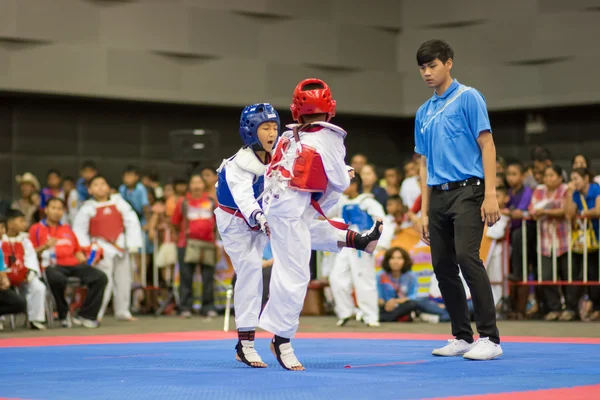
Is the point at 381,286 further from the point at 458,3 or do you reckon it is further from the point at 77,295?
the point at 458,3

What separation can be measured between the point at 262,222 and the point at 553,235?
5.58 metres

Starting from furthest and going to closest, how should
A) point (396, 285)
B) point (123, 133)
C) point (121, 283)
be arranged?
point (123, 133), point (121, 283), point (396, 285)

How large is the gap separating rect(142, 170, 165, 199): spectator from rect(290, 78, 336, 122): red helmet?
7858 millimetres

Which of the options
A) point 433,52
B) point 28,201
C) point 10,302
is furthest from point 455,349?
point 28,201

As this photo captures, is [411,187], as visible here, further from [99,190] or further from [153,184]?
[153,184]

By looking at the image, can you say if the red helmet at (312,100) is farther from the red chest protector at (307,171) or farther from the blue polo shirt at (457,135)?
the blue polo shirt at (457,135)

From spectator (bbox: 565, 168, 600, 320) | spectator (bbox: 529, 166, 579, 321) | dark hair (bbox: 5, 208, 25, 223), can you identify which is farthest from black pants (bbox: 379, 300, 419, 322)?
dark hair (bbox: 5, 208, 25, 223)

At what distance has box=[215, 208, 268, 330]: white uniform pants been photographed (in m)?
5.21

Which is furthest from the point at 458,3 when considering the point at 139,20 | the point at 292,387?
the point at 292,387

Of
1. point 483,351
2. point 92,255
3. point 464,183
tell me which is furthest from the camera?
point 92,255

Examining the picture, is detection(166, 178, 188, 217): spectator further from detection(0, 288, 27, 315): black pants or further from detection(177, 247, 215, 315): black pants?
detection(0, 288, 27, 315): black pants

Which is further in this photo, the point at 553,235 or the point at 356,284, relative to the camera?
the point at 553,235

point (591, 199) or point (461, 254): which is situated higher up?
point (591, 199)

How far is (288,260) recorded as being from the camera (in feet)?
15.7
